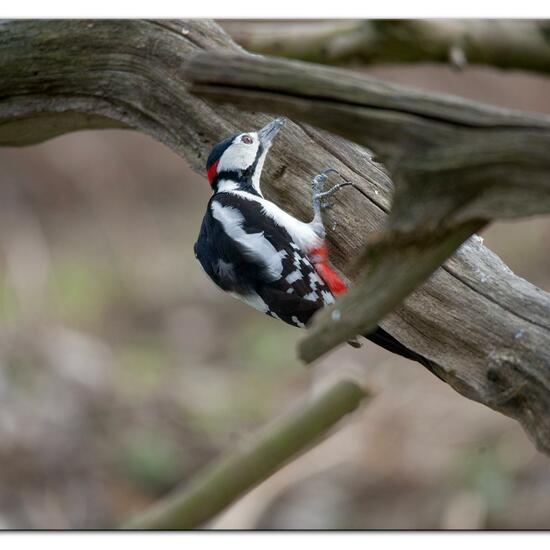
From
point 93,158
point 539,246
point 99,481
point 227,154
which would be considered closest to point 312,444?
point 227,154

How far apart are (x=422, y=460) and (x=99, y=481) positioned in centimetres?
153

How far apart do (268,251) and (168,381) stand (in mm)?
2834

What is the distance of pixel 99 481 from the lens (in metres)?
4.52

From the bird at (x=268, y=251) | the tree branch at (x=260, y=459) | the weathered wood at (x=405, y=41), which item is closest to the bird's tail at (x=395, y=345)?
the bird at (x=268, y=251)

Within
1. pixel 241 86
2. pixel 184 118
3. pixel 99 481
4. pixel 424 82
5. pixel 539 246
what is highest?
pixel 241 86

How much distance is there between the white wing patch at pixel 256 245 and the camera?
2.34 m

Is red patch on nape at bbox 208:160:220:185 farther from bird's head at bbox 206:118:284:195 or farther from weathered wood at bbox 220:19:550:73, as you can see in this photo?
weathered wood at bbox 220:19:550:73

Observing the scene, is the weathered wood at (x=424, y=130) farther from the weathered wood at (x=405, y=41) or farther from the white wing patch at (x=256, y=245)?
the white wing patch at (x=256, y=245)

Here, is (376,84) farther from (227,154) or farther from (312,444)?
(227,154)

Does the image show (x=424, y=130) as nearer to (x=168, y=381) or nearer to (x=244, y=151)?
(x=244, y=151)

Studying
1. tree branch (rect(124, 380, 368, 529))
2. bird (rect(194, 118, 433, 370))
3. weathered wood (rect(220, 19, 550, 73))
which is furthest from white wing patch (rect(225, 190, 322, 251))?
tree branch (rect(124, 380, 368, 529))

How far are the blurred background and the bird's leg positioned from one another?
1.07 meters

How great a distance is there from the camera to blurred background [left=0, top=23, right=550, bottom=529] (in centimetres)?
408

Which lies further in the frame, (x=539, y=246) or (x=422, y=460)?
(x=539, y=246)
